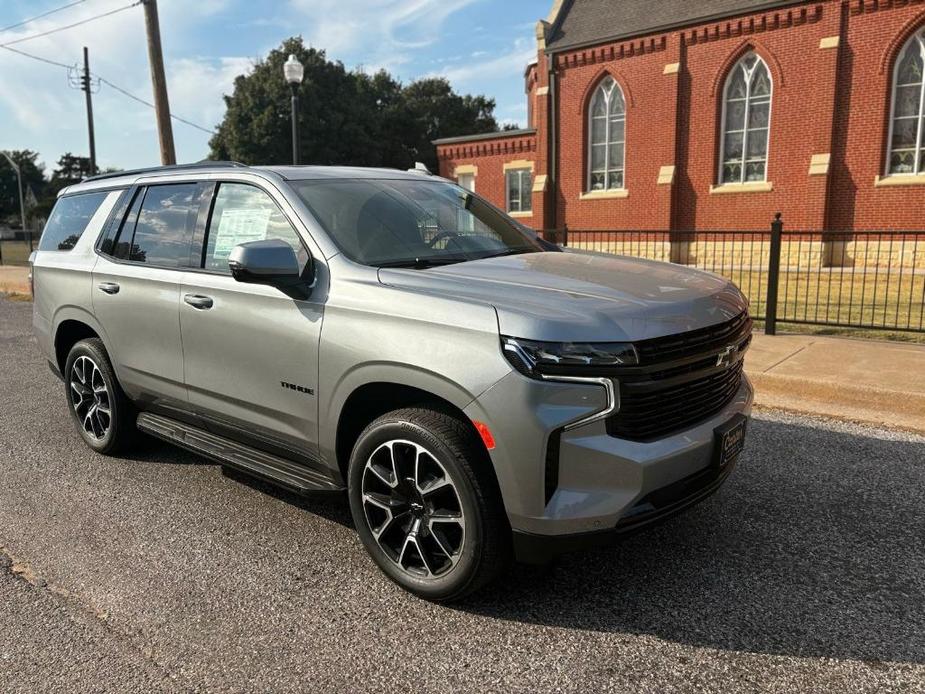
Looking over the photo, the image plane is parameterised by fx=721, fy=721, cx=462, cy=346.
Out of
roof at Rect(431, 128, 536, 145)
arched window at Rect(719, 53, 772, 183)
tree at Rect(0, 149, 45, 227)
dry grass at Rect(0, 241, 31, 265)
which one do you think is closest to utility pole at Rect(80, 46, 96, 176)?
dry grass at Rect(0, 241, 31, 265)

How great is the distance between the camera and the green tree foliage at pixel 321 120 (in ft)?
144

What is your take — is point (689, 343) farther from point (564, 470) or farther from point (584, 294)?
point (564, 470)

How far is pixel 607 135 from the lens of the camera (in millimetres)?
22797

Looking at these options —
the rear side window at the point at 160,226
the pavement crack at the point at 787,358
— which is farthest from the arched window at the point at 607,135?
the rear side window at the point at 160,226

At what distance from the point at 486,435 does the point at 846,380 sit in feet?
15.7

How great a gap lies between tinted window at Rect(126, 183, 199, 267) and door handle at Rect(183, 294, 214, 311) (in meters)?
0.26

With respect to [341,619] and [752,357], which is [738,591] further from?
[752,357]

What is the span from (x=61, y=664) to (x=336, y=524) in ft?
4.86

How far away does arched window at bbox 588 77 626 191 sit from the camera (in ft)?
74.1

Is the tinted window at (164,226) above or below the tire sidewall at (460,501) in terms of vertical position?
above

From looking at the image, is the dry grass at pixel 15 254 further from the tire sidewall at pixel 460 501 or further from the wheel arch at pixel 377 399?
the tire sidewall at pixel 460 501

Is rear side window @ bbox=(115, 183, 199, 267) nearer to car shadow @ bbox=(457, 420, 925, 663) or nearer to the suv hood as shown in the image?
the suv hood

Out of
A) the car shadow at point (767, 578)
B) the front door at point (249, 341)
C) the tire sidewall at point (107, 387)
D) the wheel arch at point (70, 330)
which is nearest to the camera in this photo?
the car shadow at point (767, 578)

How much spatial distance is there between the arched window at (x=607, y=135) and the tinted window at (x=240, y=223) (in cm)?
2025
